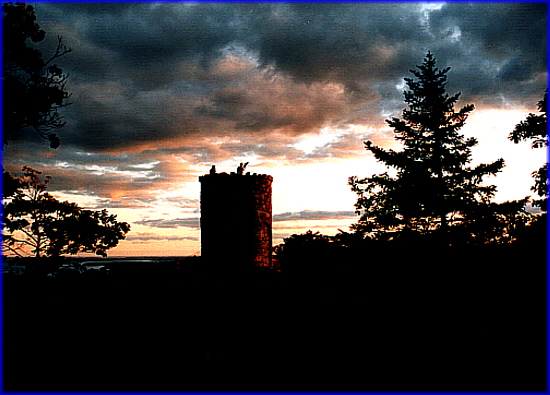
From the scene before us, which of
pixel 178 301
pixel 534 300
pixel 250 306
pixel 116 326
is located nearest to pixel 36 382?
pixel 116 326

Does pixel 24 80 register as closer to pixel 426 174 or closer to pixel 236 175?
pixel 236 175

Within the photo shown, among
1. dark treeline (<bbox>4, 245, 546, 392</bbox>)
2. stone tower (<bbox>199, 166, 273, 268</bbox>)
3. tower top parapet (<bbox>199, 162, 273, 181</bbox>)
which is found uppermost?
tower top parapet (<bbox>199, 162, 273, 181</bbox>)

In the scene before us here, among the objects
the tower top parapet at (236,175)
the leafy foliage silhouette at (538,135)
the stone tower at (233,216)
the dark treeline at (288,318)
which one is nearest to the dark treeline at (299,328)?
the dark treeline at (288,318)

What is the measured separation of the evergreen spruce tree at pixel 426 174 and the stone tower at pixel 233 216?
893cm

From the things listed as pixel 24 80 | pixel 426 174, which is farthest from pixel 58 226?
pixel 426 174

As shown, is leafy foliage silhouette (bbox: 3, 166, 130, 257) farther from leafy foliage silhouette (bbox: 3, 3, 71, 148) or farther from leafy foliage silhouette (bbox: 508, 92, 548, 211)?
leafy foliage silhouette (bbox: 508, 92, 548, 211)

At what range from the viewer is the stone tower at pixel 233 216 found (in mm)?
9320

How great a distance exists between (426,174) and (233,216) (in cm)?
1180

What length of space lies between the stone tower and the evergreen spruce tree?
29.3 feet

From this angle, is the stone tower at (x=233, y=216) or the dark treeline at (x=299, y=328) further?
the stone tower at (x=233, y=216)

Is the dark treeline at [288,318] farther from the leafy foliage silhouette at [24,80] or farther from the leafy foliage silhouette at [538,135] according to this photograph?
the leafy foliage silhouette at [538,135]

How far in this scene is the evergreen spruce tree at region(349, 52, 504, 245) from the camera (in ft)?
58.5

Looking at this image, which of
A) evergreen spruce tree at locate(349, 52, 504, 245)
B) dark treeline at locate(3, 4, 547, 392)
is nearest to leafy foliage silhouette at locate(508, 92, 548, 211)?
evergreen spruce tree at locate(349, 52, 504, 245)

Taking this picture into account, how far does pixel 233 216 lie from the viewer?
9.33 m
